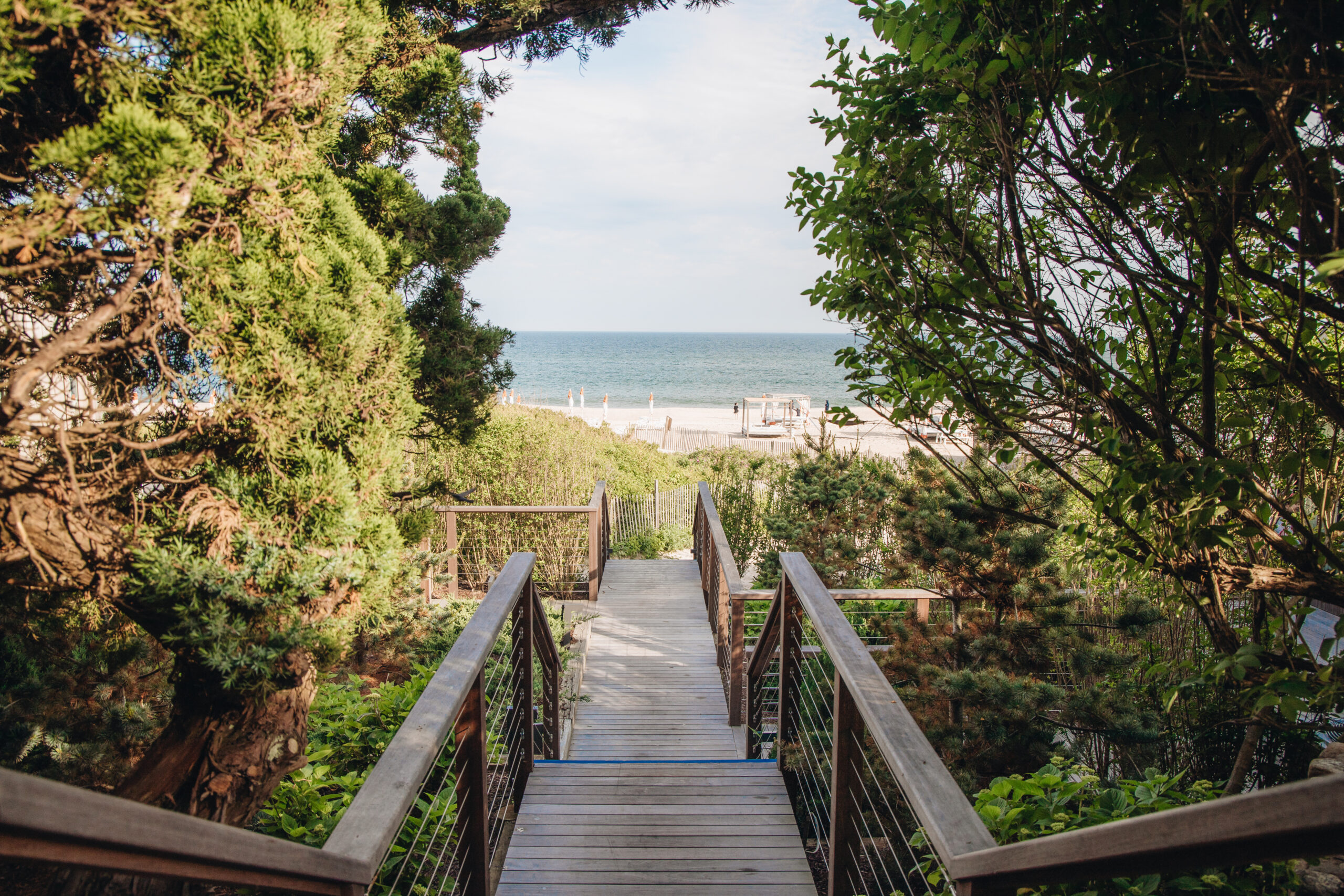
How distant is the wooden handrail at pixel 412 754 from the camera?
4.36 ft

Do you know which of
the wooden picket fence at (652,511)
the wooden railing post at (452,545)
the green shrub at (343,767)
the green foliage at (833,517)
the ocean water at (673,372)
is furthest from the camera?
the ocean water at (673,372)

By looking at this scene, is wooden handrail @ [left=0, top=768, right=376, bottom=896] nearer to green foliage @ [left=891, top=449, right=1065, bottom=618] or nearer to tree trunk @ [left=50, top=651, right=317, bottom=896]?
tree trunk @ [left=50, top=651, right=317, bottom=896]

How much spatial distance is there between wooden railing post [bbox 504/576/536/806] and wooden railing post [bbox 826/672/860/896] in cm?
145

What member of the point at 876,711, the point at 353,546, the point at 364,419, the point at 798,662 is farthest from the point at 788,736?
the point at 364,419

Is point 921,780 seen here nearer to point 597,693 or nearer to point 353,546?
point 353,546

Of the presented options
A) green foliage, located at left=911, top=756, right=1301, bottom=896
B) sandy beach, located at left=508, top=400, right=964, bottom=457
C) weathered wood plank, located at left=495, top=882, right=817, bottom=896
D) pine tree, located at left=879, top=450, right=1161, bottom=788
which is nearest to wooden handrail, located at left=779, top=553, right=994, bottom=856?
green foliage, located at left=911, top=756, right=1301, bottom=896

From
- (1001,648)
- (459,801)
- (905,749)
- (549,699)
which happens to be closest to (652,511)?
(549,699)

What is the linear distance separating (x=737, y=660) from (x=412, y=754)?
12.0 feet

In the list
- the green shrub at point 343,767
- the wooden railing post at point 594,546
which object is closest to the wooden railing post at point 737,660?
the green shrub at point 343,767

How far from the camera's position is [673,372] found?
7631 centimetres

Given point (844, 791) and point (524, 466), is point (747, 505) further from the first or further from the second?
point (844, 791)

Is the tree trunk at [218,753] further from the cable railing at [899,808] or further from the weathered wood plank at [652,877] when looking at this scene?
the cable railing at [899,808]

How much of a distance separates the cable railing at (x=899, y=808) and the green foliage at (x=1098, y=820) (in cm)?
23

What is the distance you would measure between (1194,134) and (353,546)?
3.50 metres
